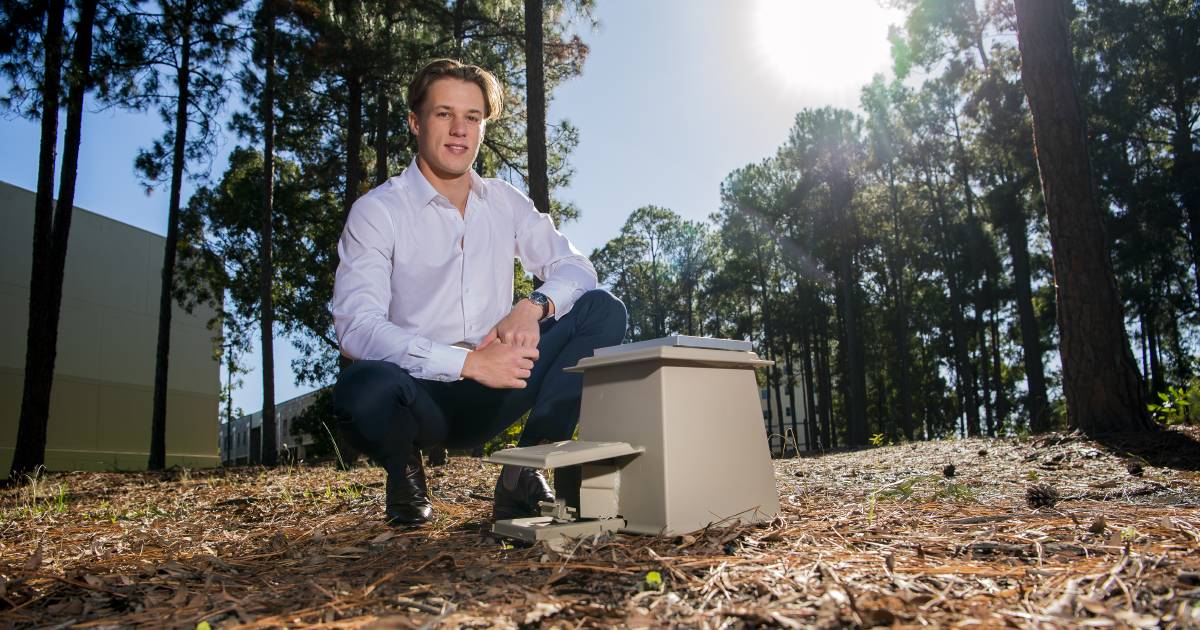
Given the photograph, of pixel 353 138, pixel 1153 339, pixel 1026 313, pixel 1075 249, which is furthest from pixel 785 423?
pixel 1075 249

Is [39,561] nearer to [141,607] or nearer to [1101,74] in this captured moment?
[141,607]

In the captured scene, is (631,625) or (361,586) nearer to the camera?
(631,625)

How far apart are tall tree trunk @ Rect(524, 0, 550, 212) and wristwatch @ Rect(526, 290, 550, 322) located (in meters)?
4.99

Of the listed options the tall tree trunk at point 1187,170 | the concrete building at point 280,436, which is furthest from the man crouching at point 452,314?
the tall tree trunk at point 1187,170

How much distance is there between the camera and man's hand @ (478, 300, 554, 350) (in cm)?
214

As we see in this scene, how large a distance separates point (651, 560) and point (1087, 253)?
5.28m

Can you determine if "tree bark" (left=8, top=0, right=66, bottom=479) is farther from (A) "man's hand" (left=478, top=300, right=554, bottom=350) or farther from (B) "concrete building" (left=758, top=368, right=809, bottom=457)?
(A) "man's hand" (left=478, top=300, right=554, bottom=350)

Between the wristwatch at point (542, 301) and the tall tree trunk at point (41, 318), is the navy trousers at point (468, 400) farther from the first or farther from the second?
the tall tree trunk at point (41, 318)

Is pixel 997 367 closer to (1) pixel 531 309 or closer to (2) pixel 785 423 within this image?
(2) pixel 785 423

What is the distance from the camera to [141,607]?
136cm

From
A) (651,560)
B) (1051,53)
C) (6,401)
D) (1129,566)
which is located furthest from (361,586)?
(6,401)

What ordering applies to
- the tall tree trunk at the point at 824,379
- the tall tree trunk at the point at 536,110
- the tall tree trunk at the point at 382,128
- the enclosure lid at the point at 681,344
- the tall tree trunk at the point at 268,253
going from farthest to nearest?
the tall tree trunk at the point at 824,379 < the tall tree trunk at the point at 382,128 < the tall tree trunk at the point at 268,253 < the tall tree trunk at the point at 536,110 < the enclosure lid at the point at 681,344

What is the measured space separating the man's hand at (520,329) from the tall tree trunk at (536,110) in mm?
5129

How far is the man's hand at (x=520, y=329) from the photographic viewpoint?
7.04ft
